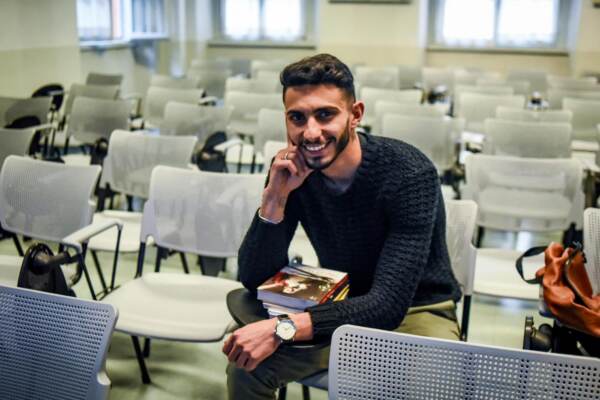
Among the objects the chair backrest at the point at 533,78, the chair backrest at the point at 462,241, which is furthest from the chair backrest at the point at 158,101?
the chair backrest at the point at 533,78

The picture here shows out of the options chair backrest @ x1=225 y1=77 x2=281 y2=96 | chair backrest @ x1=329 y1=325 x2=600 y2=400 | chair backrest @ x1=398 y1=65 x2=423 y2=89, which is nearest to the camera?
chair backrest @ x1=329 y1=325 x2=600 y2=400

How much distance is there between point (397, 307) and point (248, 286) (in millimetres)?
461

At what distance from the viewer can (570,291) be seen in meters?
1.76

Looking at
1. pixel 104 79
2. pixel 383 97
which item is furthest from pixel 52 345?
pixel 104 79

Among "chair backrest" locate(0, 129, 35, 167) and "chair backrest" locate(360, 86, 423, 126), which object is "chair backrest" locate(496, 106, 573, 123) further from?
"chair backrest" locate(0, 129, 35, 167)

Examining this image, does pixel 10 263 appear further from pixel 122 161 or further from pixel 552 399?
pixel 552 399

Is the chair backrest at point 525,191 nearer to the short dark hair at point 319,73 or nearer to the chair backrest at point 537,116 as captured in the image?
the short dark hair at point 319,73

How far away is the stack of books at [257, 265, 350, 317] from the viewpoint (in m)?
1.72

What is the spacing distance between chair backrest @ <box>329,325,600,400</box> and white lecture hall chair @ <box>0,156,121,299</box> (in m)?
1.52

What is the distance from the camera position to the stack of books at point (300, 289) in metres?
1.72

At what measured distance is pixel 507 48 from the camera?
10.5 metres

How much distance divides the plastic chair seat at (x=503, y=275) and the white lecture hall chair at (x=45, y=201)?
5.09 ft

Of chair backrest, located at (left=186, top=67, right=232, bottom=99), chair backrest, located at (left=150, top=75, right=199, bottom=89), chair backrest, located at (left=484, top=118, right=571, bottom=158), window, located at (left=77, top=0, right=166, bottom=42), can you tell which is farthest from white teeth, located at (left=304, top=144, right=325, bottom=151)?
window, located at (left=77, top=0, right=166, bottom=42)

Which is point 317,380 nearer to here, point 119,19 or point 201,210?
point 201,210
